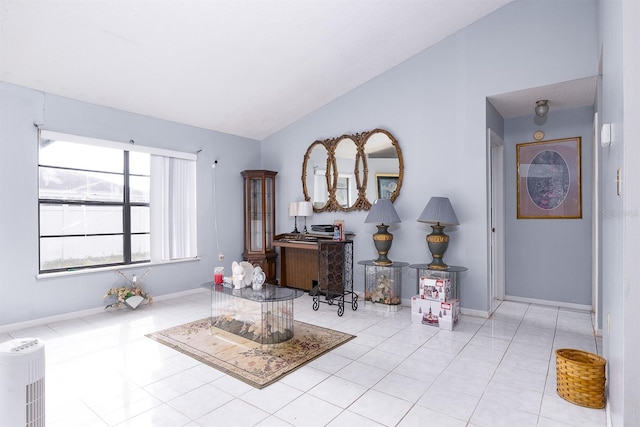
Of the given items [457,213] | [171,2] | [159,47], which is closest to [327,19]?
[171,2]

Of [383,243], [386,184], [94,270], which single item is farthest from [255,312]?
[386,184]

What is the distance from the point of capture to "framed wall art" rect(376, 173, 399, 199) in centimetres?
467

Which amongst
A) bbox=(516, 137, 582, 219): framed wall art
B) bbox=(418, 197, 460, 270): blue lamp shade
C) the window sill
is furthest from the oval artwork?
the window sill

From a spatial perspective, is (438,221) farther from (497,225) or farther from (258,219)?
(258,219)

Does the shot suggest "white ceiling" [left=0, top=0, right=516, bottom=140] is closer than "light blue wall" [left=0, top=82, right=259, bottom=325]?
Yes

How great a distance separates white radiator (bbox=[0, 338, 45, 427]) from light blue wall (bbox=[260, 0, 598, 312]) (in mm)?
3913

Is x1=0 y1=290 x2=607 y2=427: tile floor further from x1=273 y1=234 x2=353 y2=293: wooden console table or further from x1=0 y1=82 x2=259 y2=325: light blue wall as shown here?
x1=273 y1=234 x2=353 y2=293: wooden console table

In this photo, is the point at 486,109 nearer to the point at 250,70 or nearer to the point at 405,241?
the point at 405,241

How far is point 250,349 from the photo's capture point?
10.00ft

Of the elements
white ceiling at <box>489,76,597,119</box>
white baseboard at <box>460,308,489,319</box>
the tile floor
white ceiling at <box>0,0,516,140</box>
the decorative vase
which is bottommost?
the tile floor

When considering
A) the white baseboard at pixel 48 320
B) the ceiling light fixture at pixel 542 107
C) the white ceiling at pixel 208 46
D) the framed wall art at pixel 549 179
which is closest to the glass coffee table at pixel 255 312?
the white baseboard at pixel 48 320

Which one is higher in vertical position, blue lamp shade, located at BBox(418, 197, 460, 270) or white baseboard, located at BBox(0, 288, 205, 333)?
blue lamp shade, located at BBox(418, 197, 460, 270)

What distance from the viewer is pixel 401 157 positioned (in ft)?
15.0

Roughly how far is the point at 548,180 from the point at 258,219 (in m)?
4.36
